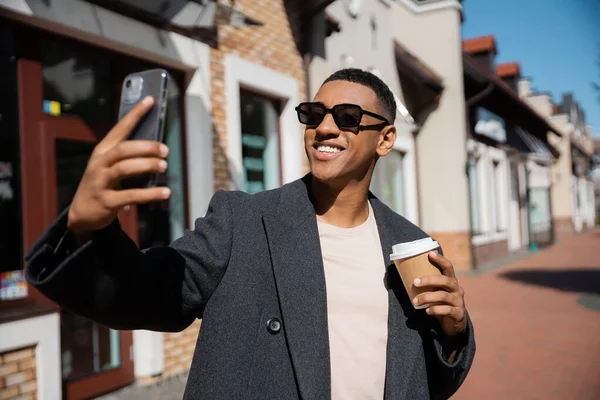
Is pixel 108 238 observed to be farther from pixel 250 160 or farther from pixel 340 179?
pixel 250 160

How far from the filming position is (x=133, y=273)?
4.02ft

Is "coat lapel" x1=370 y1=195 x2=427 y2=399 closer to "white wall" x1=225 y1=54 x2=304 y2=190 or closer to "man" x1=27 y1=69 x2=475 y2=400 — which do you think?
"man" x1=27 y1=69 x2=475 y2=400

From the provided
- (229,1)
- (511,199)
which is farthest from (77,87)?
(511,199)

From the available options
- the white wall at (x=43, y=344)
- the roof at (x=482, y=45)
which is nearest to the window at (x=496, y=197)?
the roof at (x=482, y=45)

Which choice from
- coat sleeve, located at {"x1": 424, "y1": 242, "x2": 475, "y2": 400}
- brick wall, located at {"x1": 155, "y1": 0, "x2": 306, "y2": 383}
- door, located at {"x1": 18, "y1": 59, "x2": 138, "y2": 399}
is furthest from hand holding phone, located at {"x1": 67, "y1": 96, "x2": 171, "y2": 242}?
brick wall, located at {"x1": 155, "y1": 0, "x2": 306, "y2": 383}

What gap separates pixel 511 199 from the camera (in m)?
19.8

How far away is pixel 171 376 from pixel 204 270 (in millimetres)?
4042

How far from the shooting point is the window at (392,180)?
35.0 feet

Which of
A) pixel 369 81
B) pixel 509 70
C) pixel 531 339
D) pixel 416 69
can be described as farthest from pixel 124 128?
pixel 509 70

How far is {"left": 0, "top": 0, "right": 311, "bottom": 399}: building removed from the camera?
3971mm

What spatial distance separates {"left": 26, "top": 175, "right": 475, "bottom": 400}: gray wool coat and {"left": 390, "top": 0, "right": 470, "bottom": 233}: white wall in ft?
38.3

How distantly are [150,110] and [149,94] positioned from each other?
0.18 feet

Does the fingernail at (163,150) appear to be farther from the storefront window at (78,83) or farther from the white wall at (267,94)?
the white wall at (267,94)

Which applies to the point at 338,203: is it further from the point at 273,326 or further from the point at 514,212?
the point at 514,212
